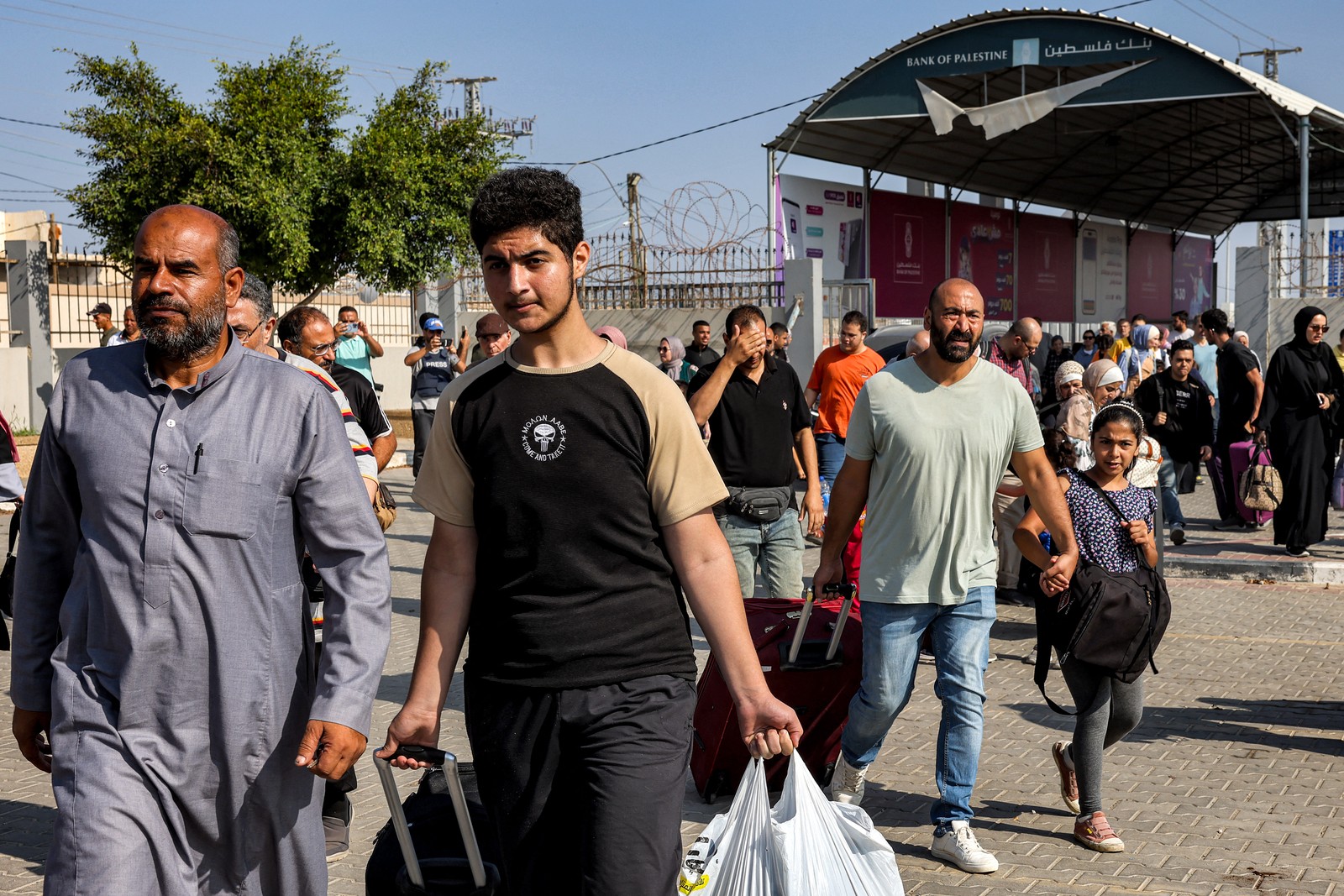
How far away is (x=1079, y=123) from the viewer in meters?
29.7

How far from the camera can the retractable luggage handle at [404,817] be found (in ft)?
9.65

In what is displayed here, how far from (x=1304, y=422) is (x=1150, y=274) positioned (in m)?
28.3

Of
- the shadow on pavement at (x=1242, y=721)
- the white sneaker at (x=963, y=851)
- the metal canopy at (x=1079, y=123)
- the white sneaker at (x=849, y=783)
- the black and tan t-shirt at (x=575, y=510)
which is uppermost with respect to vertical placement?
the metal canopy at (x=1079, y=123)

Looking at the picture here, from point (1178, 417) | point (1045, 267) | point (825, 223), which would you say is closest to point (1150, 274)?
point (1045, 267)

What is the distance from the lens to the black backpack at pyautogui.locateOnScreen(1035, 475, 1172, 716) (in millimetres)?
5043

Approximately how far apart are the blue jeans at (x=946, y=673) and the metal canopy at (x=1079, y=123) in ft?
64.8

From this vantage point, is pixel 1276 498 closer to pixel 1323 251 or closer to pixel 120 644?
pixel 120 644

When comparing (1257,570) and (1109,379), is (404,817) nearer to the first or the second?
(1109,379)

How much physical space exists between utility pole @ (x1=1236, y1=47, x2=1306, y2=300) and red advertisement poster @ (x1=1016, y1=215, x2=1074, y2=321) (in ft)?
14.5

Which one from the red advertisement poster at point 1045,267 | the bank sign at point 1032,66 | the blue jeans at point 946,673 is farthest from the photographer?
the red advertisement poster at point 1045,267

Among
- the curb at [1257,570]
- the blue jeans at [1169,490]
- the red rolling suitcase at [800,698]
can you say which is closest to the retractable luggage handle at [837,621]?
the red rolling suitcase at [800,698]

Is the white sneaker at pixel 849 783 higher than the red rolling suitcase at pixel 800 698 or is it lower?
lower

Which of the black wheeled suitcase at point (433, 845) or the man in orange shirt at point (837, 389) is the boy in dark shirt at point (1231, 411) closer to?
the man in orange shirt at point (837, 389)

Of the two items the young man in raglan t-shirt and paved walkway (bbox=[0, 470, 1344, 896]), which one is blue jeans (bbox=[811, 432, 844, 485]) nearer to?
paved walkway (bbox=[0, 470, 1344, 896])
